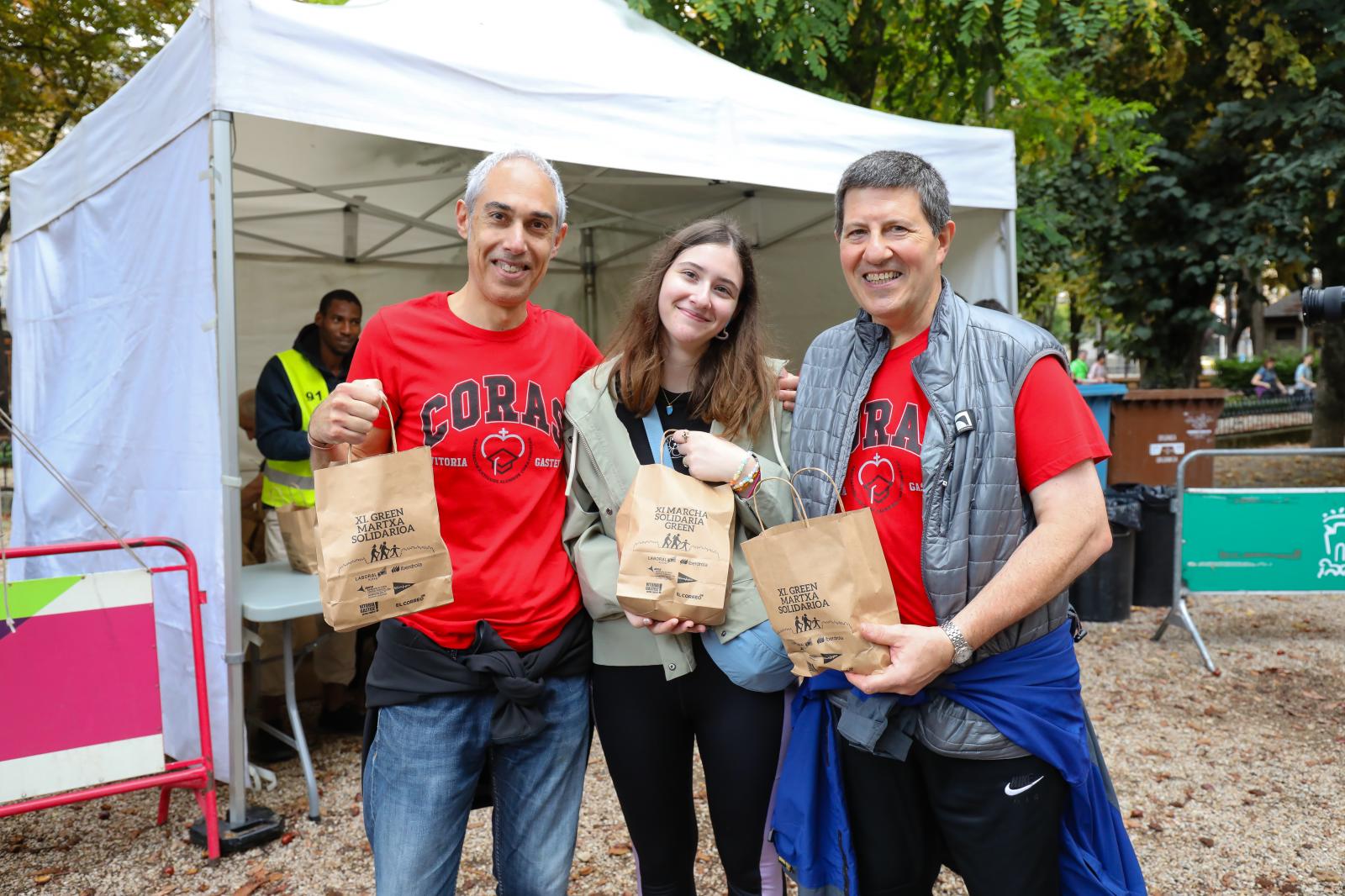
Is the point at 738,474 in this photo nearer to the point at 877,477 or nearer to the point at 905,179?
the point at 877,477

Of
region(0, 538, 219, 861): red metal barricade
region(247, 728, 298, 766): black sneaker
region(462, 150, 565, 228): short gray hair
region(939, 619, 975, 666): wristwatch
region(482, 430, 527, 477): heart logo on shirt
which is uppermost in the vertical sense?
region(462, 150, 565, 228): short gray hair

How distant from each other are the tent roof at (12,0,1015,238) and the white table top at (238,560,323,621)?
1701 mm

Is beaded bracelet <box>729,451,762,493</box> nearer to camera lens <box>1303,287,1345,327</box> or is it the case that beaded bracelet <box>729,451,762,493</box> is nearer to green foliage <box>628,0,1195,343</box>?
camera lens <box>1303,287,1345,327</box>

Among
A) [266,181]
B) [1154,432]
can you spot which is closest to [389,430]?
[266,181]

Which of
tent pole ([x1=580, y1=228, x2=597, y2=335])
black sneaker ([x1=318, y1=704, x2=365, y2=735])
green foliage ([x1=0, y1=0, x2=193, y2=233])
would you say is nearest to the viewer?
black sneaker ([x1=318, y1=704, x2=365, y2=735])

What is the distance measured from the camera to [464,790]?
72.4 inches

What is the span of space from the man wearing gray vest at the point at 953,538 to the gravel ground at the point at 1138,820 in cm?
150

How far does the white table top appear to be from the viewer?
3.25m

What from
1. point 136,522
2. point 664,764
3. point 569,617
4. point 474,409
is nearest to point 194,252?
point 136,522

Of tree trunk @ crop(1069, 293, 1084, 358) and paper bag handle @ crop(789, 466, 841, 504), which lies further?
tree trunk @ crop(1069, 293, 1084, 358)

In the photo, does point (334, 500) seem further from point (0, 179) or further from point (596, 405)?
point (0, 179)

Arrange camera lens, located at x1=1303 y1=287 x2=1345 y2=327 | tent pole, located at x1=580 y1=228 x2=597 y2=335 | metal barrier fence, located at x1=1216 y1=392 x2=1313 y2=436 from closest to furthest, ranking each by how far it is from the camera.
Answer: camera lens, located at x1=1303 y1=287 x2=1345 y2=327 < tent pole, located at x1=580 y1=228 x2=597 y2=335 < metal barrier fence, located at x1=1216 y1=392 x2=1313 y2=436

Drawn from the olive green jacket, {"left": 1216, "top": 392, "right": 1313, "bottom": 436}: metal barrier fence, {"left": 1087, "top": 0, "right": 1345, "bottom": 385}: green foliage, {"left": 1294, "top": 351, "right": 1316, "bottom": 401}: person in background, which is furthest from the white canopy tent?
{"left": 1294, "top": 351, "right": 1316, "bottom": 401}: person in background

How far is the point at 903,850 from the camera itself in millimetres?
1760
